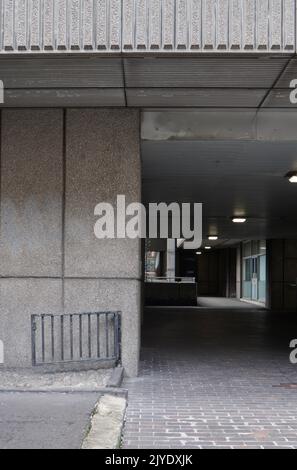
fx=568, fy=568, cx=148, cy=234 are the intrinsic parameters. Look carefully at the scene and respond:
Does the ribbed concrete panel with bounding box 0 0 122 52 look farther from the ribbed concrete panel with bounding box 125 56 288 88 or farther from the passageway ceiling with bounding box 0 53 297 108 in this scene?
the ribbed concrete panel with bounding box 125 56 288 88

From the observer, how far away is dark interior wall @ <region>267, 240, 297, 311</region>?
84.7 feet

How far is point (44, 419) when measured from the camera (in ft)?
17.9

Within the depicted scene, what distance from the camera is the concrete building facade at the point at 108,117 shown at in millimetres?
6254

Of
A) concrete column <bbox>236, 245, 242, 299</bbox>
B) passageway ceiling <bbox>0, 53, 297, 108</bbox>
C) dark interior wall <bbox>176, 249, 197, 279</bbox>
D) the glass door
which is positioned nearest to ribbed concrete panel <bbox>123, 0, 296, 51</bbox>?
passageway ceiling <bbox>0, 53, 297, 108</bbox>

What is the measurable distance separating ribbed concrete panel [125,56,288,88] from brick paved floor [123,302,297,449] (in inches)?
150

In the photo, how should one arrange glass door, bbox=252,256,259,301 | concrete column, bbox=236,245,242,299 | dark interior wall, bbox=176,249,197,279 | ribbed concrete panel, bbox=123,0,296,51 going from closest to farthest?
ribbed concrete panel, bbox=123,0,296,51 < glass door, bbox=252,256,259,301 < concrete column, bbox=236,245,242,299 < dark interior wall, bbox=176,249,197,279

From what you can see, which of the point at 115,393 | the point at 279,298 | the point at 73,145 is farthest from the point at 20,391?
the point at 279,298

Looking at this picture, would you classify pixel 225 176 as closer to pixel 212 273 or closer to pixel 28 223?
pixel 28 223

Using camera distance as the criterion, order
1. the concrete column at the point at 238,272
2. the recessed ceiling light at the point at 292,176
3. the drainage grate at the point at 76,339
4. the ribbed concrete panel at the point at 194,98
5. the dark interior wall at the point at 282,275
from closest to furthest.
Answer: the ribbed concrete panel at the point at 194,98, the drainage grate at the point at 76,339, the recessed ceiling light at the point at 292,176, the dark interior wall at the point at 282,275, the concrete column at the point at 238,272

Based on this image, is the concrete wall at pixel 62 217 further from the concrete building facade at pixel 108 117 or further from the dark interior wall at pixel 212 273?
the dark interior wall at pixel 212 273

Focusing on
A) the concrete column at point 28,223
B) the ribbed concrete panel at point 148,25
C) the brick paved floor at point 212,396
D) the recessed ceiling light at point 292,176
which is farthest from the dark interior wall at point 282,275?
the ribbed concrete panel at point 148,25

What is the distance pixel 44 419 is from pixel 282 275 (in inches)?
856

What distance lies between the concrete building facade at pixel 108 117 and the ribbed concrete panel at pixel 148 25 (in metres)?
0.01

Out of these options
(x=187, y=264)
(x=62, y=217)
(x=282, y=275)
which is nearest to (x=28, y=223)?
(x=62, y=217)
